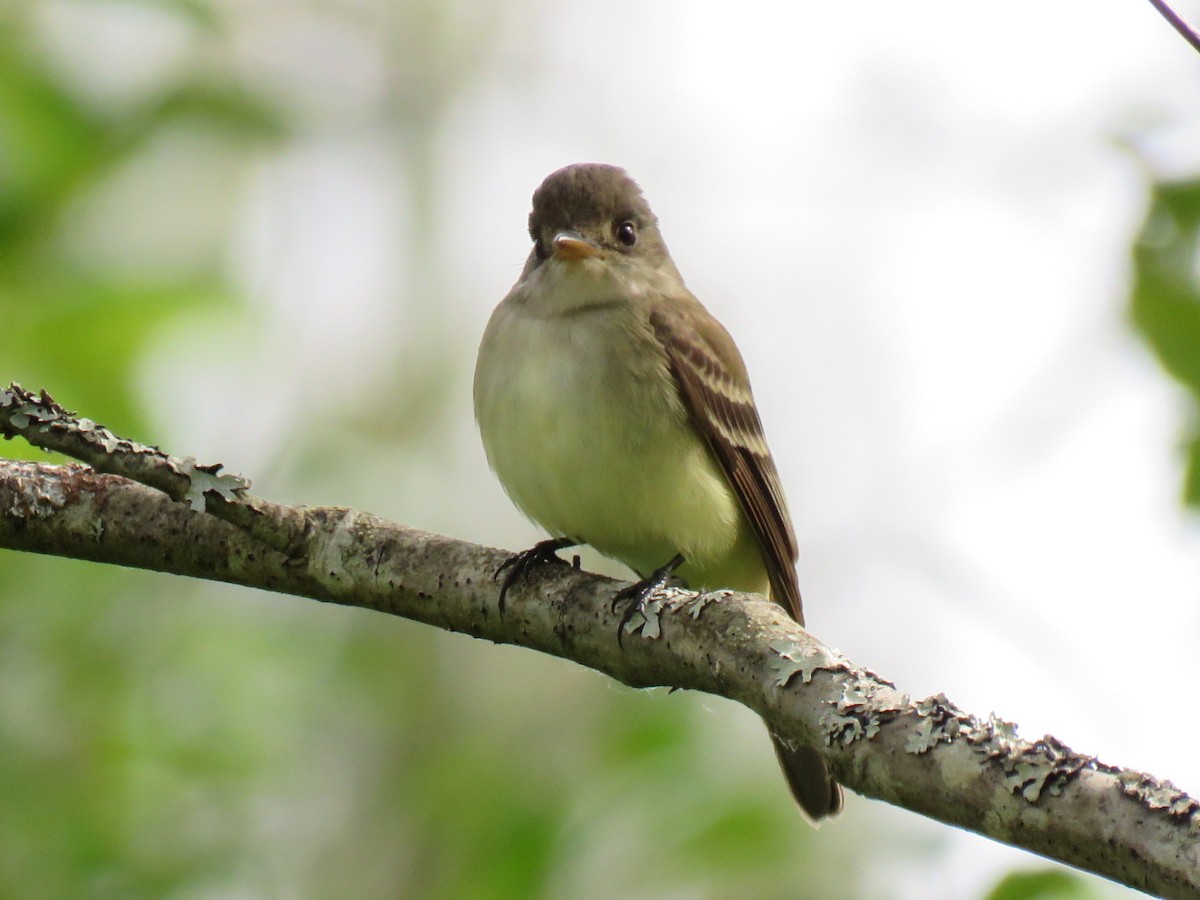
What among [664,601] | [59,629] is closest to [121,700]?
[59,629]

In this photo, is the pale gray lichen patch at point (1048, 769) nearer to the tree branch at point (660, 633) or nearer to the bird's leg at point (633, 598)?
the tree branch at point (660, 633)

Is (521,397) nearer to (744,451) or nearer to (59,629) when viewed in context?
(744,451)

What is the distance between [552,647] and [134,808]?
2.28 m

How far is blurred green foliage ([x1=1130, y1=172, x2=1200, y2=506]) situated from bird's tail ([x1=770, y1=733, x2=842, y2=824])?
2.59m

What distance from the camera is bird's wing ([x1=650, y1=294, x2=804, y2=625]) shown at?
493cm

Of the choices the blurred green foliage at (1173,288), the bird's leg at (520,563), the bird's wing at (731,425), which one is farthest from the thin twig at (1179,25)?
the bird's wing at (731,425)

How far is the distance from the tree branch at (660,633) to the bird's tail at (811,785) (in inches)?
69.5

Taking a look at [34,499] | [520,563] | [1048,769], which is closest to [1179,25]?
[1048,769]

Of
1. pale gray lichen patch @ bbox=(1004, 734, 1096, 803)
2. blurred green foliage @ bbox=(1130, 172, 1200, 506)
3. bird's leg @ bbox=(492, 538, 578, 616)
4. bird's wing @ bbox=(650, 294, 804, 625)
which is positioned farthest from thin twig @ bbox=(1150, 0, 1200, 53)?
bird's wing @ bbox=(650, 294, 804, 625)

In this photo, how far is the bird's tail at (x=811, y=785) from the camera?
500 cm

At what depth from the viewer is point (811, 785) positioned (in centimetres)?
501

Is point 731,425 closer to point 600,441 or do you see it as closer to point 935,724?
point 600,441

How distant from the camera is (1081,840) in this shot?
7.23 ft

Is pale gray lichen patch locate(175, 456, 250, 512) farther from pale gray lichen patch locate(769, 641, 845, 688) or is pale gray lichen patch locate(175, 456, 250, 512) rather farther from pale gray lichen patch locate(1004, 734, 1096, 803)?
pale gray lichen patch locate(1004, 734, 1096, 803)
